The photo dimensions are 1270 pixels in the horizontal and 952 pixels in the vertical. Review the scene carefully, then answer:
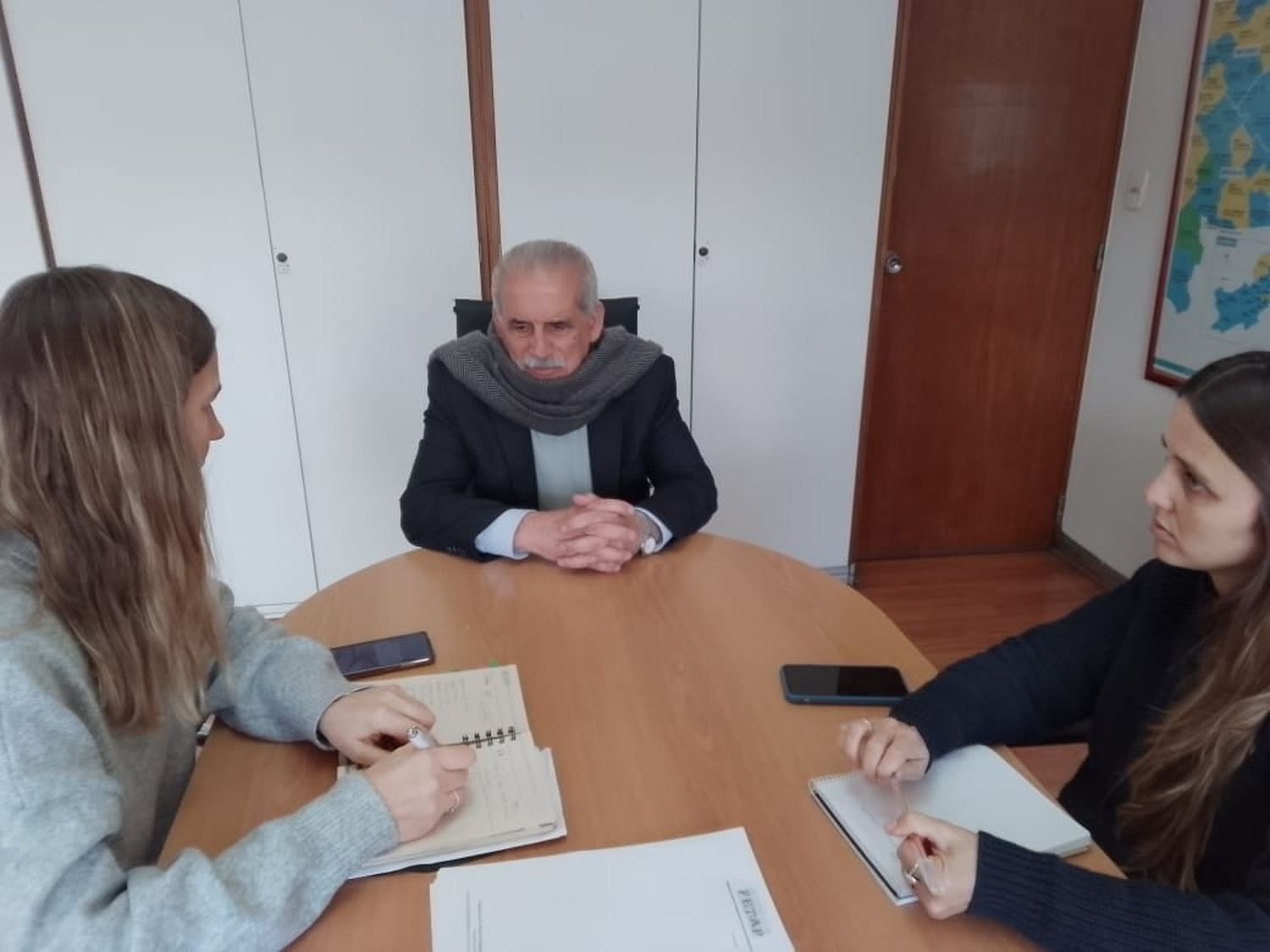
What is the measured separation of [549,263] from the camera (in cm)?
171

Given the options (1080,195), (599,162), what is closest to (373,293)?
(599,162)

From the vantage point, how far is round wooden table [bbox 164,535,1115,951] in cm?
84

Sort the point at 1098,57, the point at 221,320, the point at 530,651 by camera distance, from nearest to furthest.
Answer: the point at 530,651 < the point at 221,320 < the point at 1098,57

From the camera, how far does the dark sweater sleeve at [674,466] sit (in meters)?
1.69

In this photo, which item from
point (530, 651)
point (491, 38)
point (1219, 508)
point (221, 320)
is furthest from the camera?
point (221, 320)

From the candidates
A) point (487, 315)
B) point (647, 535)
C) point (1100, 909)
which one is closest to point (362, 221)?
point (487, 315)

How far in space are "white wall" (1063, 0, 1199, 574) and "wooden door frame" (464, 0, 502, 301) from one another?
6.67 feet

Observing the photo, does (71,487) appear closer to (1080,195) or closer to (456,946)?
Answer: (456,946)

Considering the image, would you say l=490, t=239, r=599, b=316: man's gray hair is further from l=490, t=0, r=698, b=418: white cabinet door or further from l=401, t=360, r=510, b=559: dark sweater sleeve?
l=490, t=0, r=698, b=418: white cabinet door

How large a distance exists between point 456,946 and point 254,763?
0.38 meters

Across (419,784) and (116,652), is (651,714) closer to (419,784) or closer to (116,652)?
(419,784)

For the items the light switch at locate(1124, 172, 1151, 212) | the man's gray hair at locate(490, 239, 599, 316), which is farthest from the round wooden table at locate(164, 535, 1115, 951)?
the light switch at locate(1124, 172, 1151, 212)

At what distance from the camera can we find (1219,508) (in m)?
0.99

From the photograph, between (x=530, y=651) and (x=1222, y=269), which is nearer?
(x=530, y=651)
